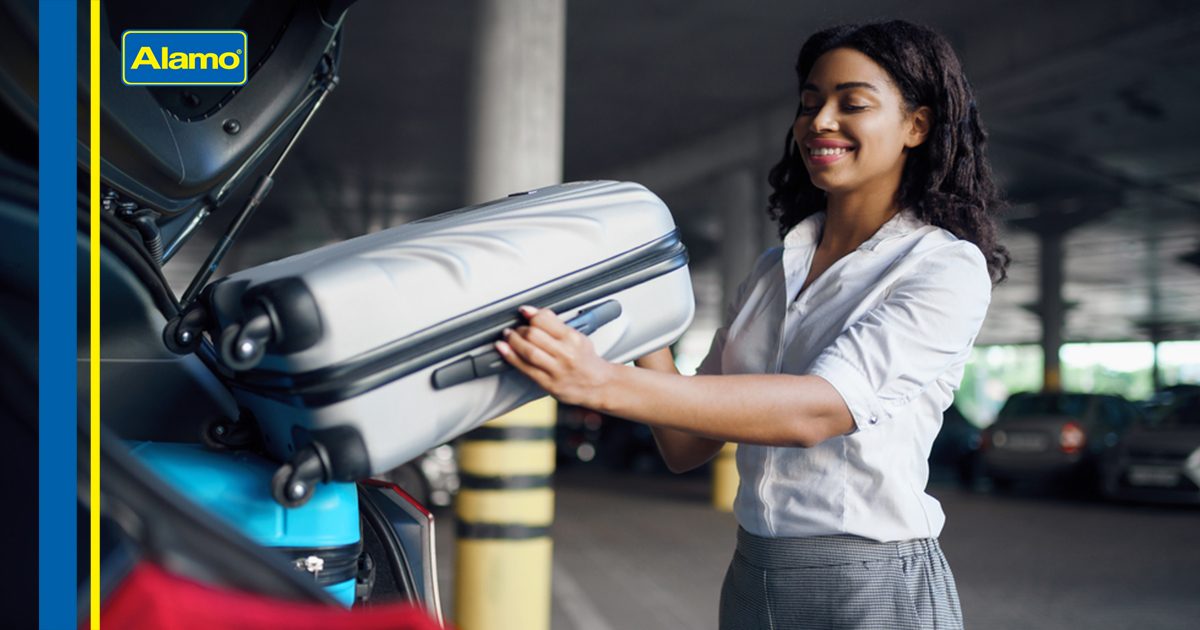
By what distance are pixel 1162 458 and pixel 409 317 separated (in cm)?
1080

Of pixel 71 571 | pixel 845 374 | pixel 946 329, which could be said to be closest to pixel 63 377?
pixel 71 571

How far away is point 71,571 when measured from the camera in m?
0.76

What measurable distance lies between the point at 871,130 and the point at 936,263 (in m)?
0.20

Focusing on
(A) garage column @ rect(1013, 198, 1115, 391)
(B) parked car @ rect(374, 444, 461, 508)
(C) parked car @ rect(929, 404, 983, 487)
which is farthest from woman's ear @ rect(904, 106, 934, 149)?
(A) garage column @ rect(1013, 198, 1115, 391)

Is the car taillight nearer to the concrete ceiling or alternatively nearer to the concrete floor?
the concrete floor

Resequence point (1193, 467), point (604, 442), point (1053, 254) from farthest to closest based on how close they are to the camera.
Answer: point (1053, 254) < point (604, 442) < point (1193, 467)

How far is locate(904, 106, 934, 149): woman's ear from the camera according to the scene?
59.2 inches

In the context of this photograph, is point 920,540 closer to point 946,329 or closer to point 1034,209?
point 946,329

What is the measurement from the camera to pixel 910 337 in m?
1.34

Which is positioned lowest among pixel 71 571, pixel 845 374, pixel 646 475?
pixel 646 475

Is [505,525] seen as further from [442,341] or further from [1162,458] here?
[1162,458]

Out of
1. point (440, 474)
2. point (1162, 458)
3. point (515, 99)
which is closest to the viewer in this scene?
point (515, 99)

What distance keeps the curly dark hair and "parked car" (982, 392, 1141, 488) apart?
10565 mm

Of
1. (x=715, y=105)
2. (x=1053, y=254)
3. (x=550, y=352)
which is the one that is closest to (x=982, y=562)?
(x=715, y=105)
